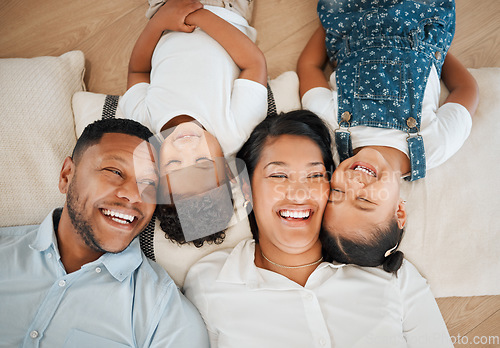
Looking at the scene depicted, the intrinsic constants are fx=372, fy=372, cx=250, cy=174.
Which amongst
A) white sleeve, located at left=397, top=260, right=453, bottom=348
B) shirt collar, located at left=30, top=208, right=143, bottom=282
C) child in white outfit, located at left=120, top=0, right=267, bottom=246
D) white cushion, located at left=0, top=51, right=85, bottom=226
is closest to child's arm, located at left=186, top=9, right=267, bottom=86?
child in white outfit, located at left=120, top=0, right=267, bottom=246

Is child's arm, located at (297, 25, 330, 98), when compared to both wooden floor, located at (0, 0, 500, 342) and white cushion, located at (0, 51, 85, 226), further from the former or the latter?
white cushion, located at (0, 51, 85, 226)

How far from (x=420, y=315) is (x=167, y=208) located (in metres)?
0.85

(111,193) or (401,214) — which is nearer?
(111,193)

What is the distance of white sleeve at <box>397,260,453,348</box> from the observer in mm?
1118

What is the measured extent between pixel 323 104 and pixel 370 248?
1.72 ft

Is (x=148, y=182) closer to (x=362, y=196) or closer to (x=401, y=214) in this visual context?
(x=362, y=196)

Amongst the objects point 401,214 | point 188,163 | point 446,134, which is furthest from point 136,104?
point 446,134

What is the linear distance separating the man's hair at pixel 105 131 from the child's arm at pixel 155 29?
254mm

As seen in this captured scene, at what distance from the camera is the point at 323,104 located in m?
1.32

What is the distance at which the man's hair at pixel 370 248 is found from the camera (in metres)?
1.10

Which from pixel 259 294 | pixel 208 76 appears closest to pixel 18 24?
pixel 208 76

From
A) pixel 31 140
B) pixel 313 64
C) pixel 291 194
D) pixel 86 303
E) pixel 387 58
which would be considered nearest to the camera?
pixel 86 303

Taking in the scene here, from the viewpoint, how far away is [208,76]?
124cm

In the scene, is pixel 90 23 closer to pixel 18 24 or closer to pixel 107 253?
pixel 18 24
